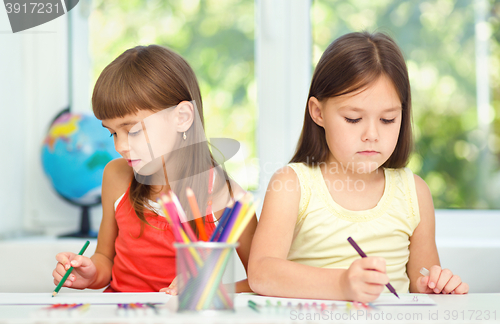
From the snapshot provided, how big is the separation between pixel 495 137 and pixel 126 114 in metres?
1.14

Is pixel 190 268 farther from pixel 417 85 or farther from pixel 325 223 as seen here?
pixel 417 85

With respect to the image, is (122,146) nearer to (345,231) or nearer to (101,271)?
(101,271)

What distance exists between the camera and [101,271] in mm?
908

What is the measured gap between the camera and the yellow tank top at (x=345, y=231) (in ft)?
2.73

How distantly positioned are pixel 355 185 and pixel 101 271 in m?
0.54

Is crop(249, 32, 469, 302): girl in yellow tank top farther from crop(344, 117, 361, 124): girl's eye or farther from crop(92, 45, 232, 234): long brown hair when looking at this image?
crop(92, 45, 232, 234): long brown hair

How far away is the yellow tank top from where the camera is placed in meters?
0.83

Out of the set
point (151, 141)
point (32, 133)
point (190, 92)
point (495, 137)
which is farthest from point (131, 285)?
point (495, 137)

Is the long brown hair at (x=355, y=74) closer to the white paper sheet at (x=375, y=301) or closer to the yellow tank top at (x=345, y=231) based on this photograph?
the yellow tank top at (x=345, y=231)

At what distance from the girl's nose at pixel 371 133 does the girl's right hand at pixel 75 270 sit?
532mm

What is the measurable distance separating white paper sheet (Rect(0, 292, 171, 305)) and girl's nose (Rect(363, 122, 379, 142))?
0.42m

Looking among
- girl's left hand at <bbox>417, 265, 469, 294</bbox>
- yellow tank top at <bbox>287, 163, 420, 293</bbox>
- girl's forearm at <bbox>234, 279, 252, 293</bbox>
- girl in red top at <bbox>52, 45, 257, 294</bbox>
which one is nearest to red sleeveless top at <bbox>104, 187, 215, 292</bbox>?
girl in red top at <bbox>52, 45, 257, 294</bbox>

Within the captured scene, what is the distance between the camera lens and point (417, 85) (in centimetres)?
139

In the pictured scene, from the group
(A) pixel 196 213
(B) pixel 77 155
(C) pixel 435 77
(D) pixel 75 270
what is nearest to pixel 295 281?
(A) pixel 196 213
